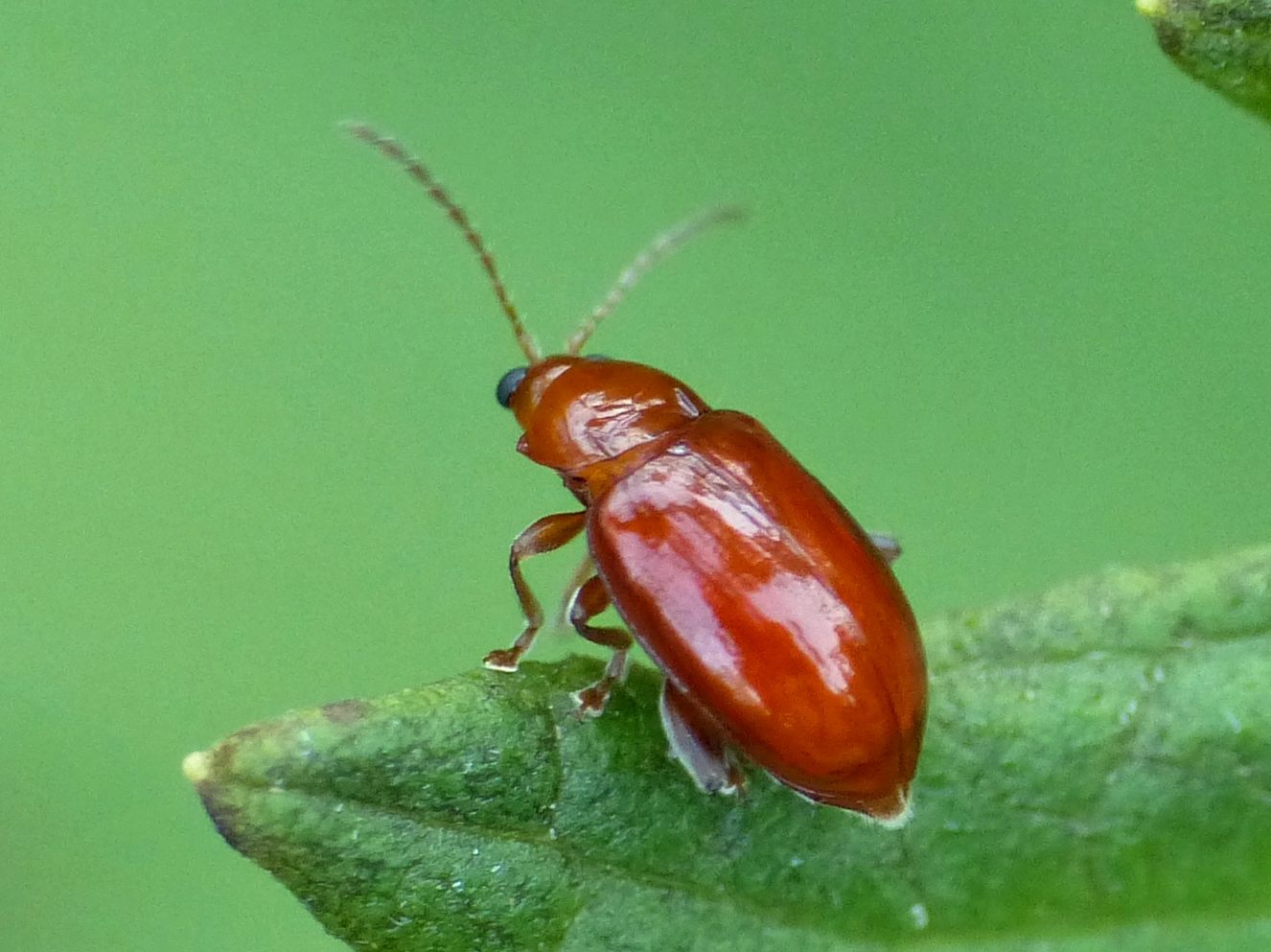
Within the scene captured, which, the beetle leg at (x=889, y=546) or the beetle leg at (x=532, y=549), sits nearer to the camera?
the beetle leg at (x=532, y=549)

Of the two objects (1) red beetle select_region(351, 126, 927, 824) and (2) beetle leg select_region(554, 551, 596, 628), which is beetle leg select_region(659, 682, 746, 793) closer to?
(1) red beetle select_region(351, 126, 927, 824)

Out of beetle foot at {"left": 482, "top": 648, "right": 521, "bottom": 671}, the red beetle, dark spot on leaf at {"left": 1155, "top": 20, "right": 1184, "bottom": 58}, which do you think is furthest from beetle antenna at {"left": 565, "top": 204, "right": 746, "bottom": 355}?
dark spot on leaf at {"left": 1155, "top": 20, "right": 1184, "bottom": 58}

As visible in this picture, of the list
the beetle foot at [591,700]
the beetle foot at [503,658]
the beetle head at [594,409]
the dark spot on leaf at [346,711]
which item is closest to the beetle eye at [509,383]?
the beetle head at [594,409]

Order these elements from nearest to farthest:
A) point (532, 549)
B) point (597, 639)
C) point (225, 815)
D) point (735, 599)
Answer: point (225, 815) → point (735, 599) → point (597, 639) → point (532, 549)

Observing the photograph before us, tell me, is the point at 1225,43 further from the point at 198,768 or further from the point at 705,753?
the point at 198,768

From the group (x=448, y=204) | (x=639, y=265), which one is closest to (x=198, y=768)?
(x=448, y=204)

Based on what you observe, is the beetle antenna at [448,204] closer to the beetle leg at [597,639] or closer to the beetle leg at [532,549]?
the beetle leg at [532,549]
